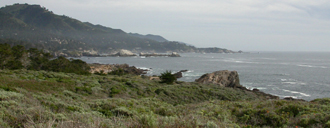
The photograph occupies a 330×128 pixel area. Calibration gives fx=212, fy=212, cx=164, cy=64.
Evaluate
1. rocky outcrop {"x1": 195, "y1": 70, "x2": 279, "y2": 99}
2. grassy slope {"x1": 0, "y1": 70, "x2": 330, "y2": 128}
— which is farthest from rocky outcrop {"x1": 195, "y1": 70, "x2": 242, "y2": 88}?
grassy slope {"x1": 0, "y1": 70, "x2": 330, "y2": 128}

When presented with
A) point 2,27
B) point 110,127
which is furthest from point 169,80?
point 2,27

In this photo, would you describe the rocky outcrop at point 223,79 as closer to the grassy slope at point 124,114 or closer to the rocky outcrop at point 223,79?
the rocky outcrop at point 223,79

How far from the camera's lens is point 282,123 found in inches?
292

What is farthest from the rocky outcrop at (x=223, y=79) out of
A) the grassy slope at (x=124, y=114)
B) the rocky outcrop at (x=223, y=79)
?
the grassy slope at (x=124, y=114)

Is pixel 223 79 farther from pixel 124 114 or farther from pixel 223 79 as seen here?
pixel 124 114

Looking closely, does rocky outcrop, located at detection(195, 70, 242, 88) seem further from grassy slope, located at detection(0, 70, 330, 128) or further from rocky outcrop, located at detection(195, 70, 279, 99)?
grassy slope, located at detection(0, 70, 330, 128)

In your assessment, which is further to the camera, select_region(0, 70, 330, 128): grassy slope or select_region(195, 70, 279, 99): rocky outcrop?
select_region(195, 70, 279, 99): rocky outcrop

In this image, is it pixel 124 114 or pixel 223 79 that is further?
pixel 223 79

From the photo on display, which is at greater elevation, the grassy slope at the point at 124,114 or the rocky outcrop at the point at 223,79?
the grassy slope at the point at 124,114

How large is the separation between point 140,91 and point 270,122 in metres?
12.0

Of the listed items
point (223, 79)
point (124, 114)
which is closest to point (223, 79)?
point (223, 79)

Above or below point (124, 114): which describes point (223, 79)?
below

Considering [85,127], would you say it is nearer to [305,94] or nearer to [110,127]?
[110,127]

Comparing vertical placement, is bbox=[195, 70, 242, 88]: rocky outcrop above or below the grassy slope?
below
